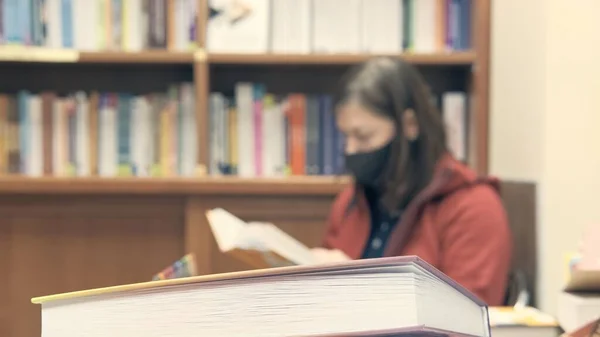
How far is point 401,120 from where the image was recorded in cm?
120

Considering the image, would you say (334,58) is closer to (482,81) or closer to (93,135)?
(482,81)

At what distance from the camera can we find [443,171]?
117cm

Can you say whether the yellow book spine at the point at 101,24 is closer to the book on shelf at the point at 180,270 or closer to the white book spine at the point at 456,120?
the white book spine at the point at 456,120

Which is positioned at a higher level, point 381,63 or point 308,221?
point 381,63

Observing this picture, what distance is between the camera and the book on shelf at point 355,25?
1580 millimetres

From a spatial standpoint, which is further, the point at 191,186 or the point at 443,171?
the point at 191,186

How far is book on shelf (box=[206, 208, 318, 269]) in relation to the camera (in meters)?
0.73

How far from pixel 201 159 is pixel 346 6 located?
0.55 meters

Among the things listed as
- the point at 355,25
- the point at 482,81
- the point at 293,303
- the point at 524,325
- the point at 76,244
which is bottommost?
the point at 76,244

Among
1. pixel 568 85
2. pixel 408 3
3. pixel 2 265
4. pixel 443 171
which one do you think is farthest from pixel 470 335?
pixel 2 265

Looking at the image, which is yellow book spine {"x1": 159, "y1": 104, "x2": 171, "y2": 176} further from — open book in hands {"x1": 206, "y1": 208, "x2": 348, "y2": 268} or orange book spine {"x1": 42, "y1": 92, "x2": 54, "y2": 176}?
open book in hands {"x1": 206, "y1": 208, "x2": 348, "y2": 268}

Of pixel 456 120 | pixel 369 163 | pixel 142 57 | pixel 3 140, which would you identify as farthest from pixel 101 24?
pixel 456 120

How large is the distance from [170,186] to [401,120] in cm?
61

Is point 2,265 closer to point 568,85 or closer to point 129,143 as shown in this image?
point 129,143
